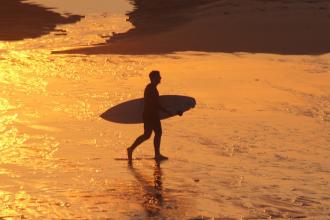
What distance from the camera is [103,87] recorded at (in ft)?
76.0

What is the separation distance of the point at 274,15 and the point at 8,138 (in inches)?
926

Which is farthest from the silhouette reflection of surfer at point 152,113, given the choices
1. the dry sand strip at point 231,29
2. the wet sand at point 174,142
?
the dry sand strip at point 231,29

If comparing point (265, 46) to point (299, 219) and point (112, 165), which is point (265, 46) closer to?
point (112, 165)

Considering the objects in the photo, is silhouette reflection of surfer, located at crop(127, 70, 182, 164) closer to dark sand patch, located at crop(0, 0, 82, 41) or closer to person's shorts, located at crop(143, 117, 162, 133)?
person's shorts, located at crop(143, 117, 162, 133)

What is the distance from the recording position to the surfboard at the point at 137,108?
1677 cm

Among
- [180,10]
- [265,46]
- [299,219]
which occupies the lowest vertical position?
[299,219]

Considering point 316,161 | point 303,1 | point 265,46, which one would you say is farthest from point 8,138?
point 303,1

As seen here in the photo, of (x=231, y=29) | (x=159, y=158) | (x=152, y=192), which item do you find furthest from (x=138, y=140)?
(x=231, y=29)

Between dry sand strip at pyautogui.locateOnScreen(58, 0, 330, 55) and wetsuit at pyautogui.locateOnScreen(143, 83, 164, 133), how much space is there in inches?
592

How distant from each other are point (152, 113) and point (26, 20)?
2668 centimetres

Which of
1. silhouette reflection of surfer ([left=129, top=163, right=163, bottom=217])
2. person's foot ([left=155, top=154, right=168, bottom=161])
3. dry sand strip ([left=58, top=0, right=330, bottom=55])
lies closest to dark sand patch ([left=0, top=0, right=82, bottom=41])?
dry sand strip ([left=58, top=0, right=330, bottom=55])

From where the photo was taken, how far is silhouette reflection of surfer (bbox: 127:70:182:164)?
15.3 meters

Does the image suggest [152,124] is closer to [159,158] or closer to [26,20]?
[159,158]

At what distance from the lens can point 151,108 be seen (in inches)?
608
